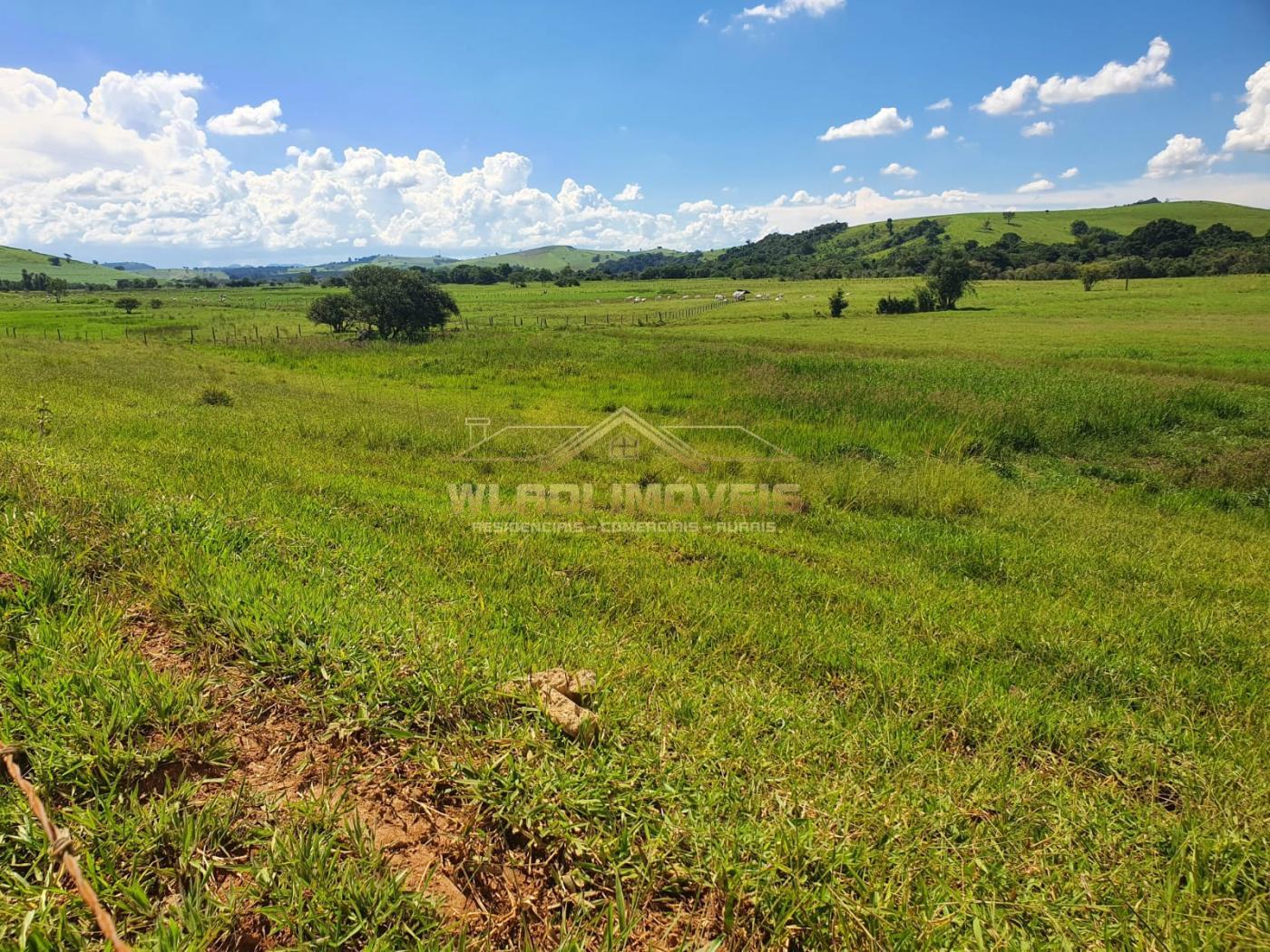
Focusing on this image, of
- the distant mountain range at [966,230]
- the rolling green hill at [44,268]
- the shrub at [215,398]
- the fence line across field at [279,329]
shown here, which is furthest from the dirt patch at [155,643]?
the rolling green hill at [44,268]

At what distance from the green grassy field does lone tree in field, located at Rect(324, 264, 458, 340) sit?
86.3 ft

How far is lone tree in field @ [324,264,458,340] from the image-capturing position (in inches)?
1315

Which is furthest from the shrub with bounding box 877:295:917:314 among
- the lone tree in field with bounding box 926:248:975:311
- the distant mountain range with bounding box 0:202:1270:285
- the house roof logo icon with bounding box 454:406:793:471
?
the distant mountain range with bounding box 0:202:1270:285

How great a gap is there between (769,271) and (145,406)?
406 feet

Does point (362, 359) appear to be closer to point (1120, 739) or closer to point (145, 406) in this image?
point (145, 406)

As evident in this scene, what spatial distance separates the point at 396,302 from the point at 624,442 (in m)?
27.7

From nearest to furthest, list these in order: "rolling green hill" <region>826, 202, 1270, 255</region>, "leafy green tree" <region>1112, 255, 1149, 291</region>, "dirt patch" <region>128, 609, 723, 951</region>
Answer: "dirt patch" <region>128, 609, 723, 951</region>
"leafy green tree" <region>1112, 255, 1149, 291</region>
"rolling green hill" <region>826, 202, 1270, 255</region>

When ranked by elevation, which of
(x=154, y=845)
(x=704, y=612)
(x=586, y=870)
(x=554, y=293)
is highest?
(x=554, y=293)

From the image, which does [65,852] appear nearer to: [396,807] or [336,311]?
[396,807]

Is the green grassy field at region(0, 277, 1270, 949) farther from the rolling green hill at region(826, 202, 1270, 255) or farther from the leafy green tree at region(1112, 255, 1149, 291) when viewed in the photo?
the rolling green hill at region(826, 202, 1270, 255)

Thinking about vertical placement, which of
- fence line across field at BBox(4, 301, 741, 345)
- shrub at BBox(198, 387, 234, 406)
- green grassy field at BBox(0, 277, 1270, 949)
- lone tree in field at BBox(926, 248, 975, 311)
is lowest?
green grassy field at BBox(0, 277, 1270, 949)

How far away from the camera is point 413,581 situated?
4301 millimetres

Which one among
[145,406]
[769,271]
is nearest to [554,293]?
[769,271]

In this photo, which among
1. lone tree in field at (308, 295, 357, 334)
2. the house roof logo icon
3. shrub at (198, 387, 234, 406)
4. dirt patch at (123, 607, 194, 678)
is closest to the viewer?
dirt patch at (123, 607, 194, 678)
